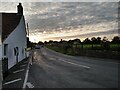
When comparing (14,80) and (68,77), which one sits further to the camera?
(14,80)

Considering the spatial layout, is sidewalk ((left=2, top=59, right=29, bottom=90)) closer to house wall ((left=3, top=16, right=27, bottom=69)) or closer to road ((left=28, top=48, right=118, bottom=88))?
road ((left=28, top=48, right=118, bottom=88))

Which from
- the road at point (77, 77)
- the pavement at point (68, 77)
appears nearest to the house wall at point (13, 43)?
the pavement at point (68, 77)

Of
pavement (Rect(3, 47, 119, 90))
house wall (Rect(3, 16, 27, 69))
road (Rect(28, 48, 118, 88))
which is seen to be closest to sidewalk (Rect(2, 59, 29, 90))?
pavement (Rect(3, 47, 119, 90))

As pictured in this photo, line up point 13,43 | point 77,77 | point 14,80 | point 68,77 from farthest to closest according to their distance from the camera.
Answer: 1. point 13,43
2. point 14,80
3. point 68,77
4. point 77,77

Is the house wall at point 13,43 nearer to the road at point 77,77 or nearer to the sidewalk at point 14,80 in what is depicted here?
the sidewalk at point 14,80

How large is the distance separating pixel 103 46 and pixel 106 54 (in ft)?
6.31

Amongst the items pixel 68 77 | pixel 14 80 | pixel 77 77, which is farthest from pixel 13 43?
pixel 77 77

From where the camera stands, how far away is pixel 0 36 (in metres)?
19.5

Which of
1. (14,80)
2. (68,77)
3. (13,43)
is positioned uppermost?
(13,43)

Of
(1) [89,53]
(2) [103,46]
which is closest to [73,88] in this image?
(2) [103,46]

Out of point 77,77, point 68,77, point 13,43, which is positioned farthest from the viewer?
point 13,43

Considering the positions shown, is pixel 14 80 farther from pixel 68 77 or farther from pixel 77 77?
pixel 77 77

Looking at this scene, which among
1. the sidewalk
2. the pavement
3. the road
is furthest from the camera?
the sidewalk

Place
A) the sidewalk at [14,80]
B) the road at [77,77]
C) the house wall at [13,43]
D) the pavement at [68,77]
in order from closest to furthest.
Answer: the road at [77,77] < the pavement at [68,77] < the sidewalk at [14,80] < the house wall at [13,43]
